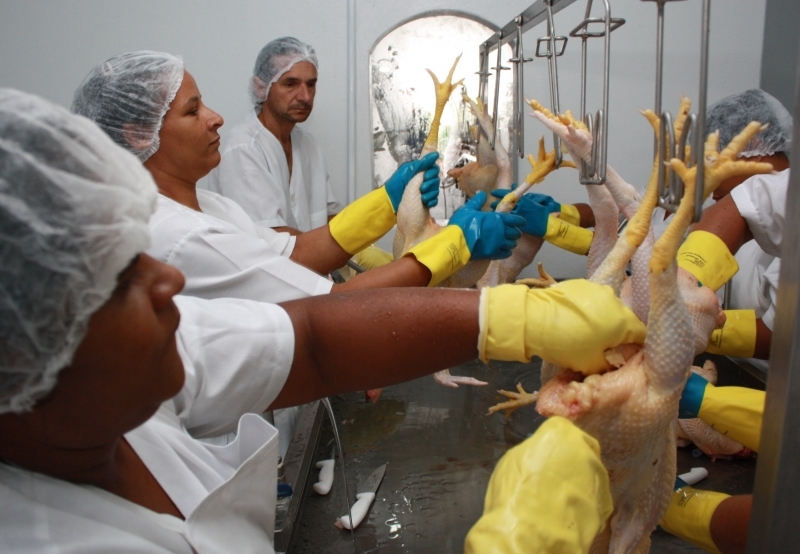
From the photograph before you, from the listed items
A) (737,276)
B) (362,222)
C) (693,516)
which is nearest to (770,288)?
(737,276)

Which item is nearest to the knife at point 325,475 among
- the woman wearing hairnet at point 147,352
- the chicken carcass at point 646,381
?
the woman wearing hairnet at point 147,352

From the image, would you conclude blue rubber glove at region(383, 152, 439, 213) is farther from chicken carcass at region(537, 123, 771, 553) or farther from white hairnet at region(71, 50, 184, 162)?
chicken carcass at region(537, 123, 771, 553)

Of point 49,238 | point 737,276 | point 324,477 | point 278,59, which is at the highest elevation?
point 278,59

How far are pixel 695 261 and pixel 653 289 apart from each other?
658 millimetres

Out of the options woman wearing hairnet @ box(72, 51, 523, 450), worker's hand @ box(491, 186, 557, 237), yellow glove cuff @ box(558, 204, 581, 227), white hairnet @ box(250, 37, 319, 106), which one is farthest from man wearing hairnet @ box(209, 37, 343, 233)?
→ yellow glove cuff @ box(558, 204, 581, 227)

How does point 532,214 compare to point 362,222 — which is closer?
point 362,222

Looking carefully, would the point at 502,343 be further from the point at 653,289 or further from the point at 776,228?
the point at 776,228

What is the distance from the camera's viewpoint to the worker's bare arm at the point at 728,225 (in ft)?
5.72

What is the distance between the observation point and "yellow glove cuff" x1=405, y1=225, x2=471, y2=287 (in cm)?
159

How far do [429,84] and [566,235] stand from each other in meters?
1.06

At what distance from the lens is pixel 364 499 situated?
1593 mm

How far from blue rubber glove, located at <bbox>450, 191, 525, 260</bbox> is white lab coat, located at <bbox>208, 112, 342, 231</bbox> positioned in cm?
89

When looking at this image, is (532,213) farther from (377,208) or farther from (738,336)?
(738,336)

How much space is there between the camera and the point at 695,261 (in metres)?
1.56
